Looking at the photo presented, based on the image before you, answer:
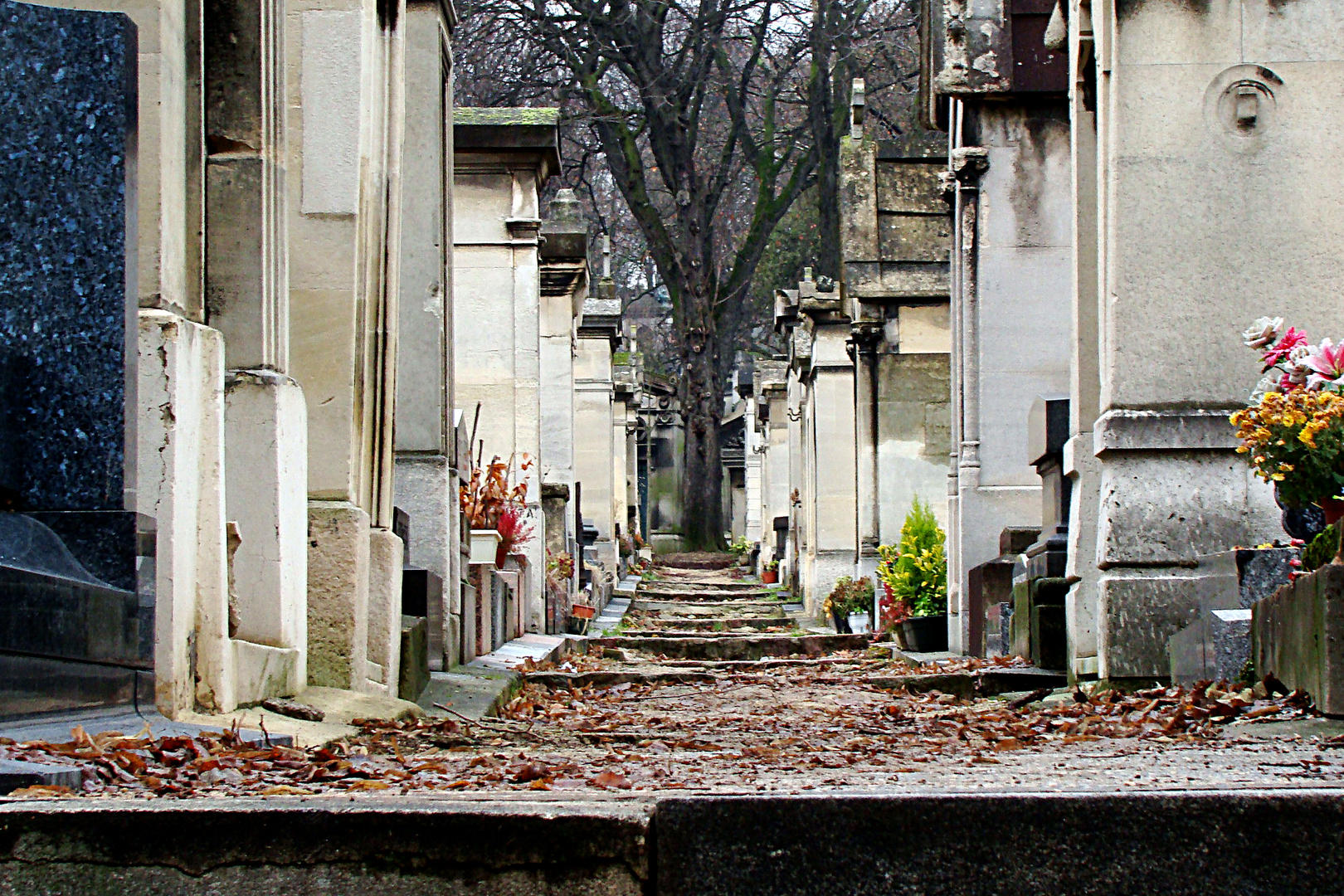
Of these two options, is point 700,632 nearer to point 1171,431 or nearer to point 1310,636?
point 1171,431

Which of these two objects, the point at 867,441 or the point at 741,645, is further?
the point at 867,441

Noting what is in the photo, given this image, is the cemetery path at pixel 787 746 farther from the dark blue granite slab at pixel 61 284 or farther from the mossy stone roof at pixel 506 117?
the mossy stone roof at pixel 506 117

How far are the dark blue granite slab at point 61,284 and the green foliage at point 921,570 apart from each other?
10.9 meters

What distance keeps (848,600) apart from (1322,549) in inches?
501

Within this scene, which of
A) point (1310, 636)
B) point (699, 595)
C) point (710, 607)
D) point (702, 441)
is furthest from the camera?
point (702, 441)

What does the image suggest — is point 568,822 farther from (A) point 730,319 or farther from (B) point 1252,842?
(A) point 730,319

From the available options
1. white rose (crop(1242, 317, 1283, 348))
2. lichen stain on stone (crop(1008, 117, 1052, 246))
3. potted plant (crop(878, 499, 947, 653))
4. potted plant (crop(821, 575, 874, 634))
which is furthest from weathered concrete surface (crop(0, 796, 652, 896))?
potted plant (crop(821, 575, 874, 634))

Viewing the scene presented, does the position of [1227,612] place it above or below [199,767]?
A: above

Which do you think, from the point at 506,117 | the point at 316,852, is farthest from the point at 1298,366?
the point at 506,117

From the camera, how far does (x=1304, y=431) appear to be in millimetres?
6410

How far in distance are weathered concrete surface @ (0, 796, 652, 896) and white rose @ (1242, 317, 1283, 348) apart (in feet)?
15.9

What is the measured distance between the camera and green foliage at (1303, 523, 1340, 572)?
19.9ft

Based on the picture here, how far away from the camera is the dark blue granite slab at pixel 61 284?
4.96 m

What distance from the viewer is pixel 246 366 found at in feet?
21.7
